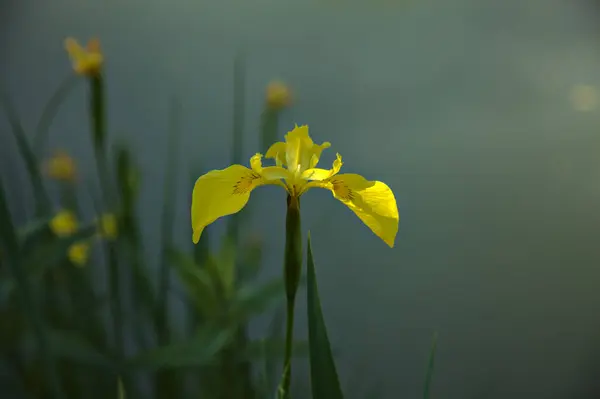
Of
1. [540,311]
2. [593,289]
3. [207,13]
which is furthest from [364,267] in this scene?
[207,13]

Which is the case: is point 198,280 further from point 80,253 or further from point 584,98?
point 584,98

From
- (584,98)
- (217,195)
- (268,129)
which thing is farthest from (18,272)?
(584,98)

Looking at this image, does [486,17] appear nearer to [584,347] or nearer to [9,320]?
[584,347]

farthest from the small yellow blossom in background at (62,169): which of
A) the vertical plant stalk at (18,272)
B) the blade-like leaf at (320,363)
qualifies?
the blade-like leaf at (320,363)

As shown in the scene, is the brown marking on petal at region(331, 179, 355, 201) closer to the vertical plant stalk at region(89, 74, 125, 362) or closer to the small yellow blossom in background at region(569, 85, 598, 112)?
the vertical plant stalk at region(89, 74, 125, 362)

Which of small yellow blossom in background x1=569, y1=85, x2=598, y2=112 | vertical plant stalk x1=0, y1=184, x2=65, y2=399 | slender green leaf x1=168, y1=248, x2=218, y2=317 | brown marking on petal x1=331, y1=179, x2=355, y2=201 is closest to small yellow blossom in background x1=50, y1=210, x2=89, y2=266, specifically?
slender green leaf x1=168, y1=248, x2=218, y2=317

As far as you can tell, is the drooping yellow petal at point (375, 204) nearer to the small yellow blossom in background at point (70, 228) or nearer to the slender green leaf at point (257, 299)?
the slender green leaf at point (257, 299)
